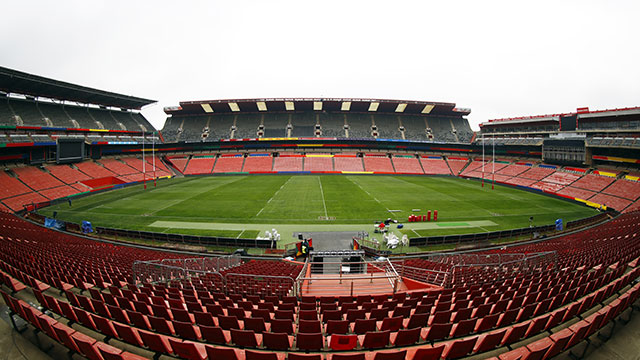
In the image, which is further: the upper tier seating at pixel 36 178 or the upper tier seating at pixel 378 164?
the upper tier seating at pixel 378 164

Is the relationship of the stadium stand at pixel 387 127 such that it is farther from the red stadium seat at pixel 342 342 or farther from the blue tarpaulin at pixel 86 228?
the red stadium seat at pixel 342 342

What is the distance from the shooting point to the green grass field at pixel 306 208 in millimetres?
23719

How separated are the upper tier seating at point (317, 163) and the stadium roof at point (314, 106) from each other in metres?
15.1

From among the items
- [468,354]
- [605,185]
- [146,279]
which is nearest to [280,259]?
[146,279]

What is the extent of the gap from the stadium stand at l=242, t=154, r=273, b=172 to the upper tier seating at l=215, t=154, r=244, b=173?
146cm

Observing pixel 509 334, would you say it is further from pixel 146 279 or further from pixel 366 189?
pixel 366 189

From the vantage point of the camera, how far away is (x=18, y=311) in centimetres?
507

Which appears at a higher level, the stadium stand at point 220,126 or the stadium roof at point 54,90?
the stadium roof at point 54,90

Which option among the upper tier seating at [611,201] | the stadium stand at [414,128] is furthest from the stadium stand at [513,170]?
the stadium stand at [414,128]

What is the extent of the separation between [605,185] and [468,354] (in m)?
48.7

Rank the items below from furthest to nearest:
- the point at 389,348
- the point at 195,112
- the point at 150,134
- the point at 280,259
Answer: the point at 195,112, the point at 150,134, the point at 280,259, the point at 389,348

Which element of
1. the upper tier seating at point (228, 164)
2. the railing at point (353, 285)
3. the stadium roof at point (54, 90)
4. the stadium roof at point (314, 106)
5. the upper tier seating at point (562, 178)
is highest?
the stadium roof at point (314, 106)

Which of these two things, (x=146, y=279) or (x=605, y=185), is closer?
(x=146, y=279)

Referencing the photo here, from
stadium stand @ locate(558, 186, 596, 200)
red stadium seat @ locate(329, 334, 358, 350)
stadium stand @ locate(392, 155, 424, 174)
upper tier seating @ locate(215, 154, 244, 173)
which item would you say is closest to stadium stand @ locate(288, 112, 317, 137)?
upper tier seating @ locate(215, 154, 244, 173)
